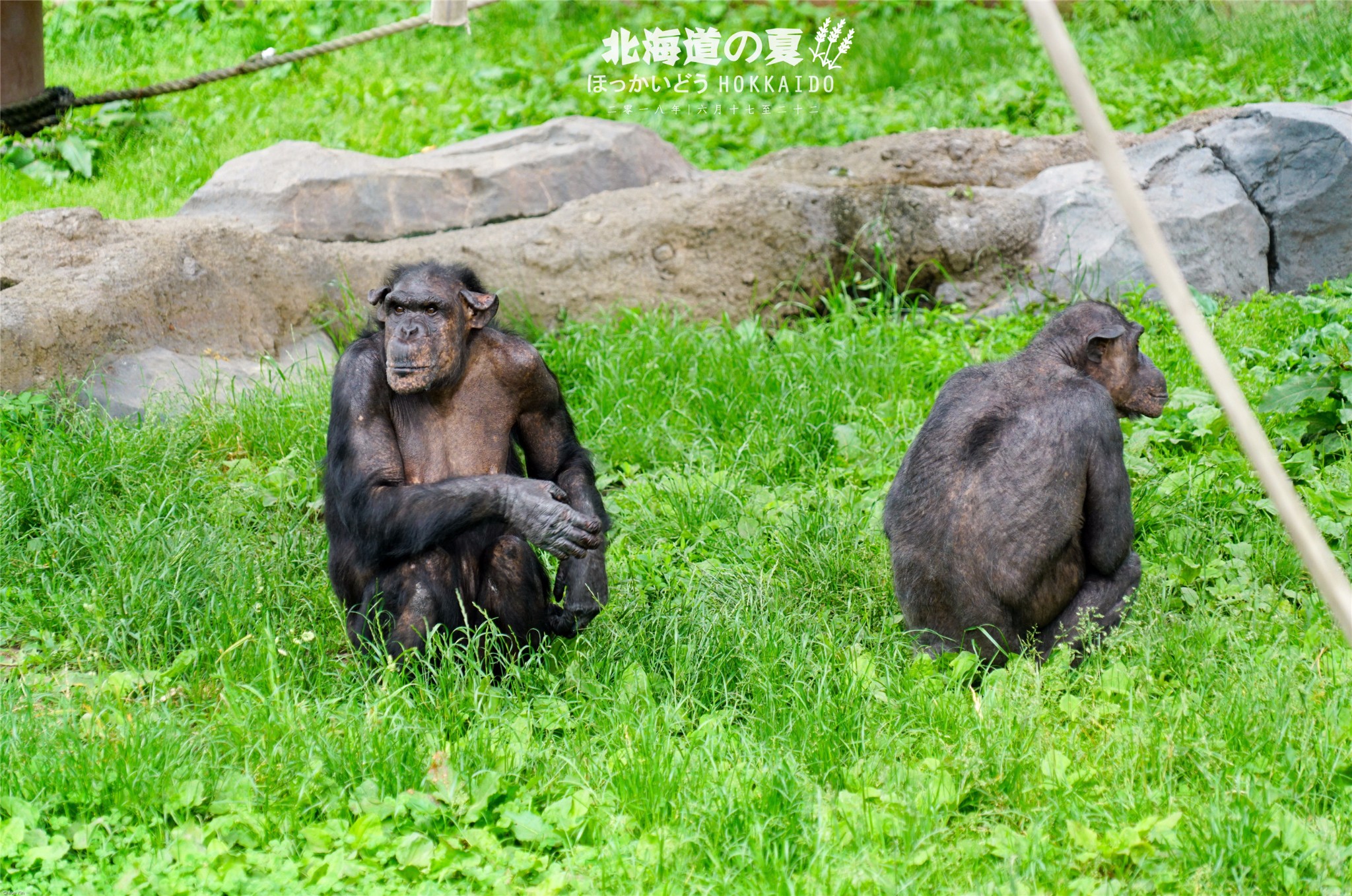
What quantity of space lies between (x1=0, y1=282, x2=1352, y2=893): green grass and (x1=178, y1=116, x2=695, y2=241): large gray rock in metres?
1.76

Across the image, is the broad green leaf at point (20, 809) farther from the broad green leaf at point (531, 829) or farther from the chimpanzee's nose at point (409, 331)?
the chimpanzee's nose at point (409, 331)

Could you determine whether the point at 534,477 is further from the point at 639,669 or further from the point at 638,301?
the point at 638,301

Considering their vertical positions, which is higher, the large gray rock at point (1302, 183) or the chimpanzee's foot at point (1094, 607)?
the large gray rock at point (1302, 183)

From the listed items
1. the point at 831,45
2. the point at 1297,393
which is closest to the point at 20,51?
the point at 831,45

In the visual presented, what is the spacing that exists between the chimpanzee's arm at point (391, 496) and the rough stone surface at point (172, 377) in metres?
2.13

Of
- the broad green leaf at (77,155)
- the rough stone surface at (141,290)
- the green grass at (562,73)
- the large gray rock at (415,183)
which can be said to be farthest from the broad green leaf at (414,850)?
the broad green leaf at (77,155)

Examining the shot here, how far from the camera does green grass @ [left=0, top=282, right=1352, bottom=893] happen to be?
3.07 meters

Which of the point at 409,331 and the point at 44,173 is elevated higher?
the point at 44,173

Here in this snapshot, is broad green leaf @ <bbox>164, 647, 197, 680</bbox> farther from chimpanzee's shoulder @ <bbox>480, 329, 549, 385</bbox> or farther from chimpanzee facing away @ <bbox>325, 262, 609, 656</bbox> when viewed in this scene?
chimpanzee's shoulder @ <bbox>480, 329, 549, 385</bbox>

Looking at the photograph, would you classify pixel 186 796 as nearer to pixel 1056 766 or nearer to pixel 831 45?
pixel 1056 766

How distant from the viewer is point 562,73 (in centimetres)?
1055

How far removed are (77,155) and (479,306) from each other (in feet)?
18.2

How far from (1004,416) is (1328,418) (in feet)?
6.88

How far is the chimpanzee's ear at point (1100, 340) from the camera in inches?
174
